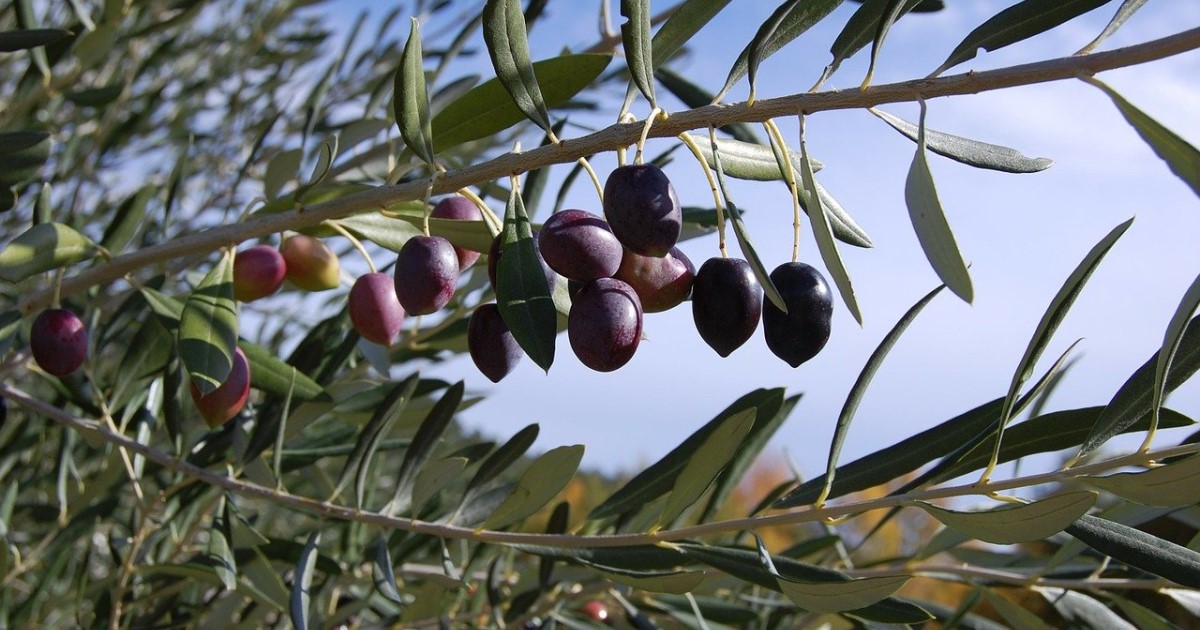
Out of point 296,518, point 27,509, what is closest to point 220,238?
point 27,509

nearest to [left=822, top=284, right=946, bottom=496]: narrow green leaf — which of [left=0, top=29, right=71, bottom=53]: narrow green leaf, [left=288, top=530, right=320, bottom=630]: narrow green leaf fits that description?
[left=288, top=530, right=320, bottom=630]: narrow green leaf

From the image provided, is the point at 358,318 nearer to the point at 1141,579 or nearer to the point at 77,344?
the point at 77,344

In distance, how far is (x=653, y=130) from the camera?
83cm

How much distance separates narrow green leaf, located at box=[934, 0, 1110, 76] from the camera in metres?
0.79

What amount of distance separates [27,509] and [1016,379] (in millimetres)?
1679

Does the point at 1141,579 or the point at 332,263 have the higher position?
the point at 1141,579

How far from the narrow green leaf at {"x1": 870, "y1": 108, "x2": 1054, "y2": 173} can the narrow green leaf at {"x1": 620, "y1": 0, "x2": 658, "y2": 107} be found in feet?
0.65

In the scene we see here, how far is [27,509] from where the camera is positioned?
1.75 m

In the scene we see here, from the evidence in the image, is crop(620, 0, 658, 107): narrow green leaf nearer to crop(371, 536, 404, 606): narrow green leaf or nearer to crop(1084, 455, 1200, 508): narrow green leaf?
crop(1084, 455, 1200, 508): narrow green leaf

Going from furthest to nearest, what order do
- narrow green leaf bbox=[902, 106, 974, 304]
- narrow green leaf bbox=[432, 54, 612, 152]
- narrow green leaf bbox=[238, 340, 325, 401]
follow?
narrow green leaf bbox=[238, 340, 325, 401] < narrow green leaf bbox=[432, 54, 612, 152] < narrow green leaf bbox=[902, 106, 974, 304]

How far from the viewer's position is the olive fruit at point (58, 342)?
3.65ft

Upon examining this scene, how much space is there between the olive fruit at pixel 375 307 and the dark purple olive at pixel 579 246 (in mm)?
301

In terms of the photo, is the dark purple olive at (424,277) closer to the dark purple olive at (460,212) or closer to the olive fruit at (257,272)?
the dark purple olive at (460,212)

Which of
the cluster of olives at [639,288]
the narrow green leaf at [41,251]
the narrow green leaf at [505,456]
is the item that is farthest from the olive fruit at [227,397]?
the cluster of olives at [639,288]
